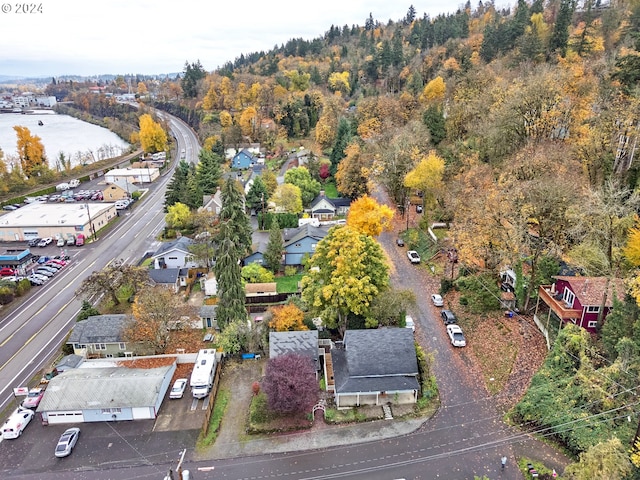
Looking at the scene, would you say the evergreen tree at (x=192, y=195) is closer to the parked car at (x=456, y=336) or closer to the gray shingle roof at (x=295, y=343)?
the gray shingle roof at (x=295, y=343)

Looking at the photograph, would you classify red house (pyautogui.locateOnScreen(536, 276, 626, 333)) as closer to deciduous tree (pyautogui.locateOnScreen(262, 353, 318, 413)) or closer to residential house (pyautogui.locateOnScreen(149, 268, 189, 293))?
deciduous tree (pyautogui.locateOnScreen(262, 353, 318, 413))

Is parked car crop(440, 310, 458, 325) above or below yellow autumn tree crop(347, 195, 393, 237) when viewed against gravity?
below

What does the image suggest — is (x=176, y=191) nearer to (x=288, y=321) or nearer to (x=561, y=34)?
(x=288, y=321)

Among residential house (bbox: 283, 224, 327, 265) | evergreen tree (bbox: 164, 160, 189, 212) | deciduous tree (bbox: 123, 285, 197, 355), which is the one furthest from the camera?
evergreen tree (bbox: 164, 160, 189, 212)

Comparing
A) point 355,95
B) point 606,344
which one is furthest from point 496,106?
point 355,95

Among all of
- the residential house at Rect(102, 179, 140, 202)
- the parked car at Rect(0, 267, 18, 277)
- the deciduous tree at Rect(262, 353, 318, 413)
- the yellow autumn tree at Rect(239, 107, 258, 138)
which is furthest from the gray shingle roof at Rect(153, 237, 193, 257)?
the yellow autumn tree at Rect(239, 107, 258, 138)

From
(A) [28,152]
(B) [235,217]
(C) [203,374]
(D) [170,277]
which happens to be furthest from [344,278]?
(A) [28,152]

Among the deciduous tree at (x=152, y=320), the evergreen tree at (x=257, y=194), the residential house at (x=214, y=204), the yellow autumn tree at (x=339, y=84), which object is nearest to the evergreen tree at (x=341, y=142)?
the evergreen tree at (x=257, y=194)
